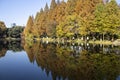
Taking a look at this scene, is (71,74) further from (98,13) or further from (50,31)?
(50,31)

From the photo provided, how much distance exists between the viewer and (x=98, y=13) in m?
67.8

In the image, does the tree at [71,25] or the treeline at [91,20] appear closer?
the treeline at [91,20]

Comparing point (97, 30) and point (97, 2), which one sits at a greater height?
point (97, 2)

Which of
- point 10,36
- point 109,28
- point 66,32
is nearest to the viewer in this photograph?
point 109,28

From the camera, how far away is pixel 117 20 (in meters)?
66.1

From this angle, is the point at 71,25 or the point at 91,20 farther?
the point at 71,25

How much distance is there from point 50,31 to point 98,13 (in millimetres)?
31032

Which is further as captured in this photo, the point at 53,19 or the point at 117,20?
the point at 53,19

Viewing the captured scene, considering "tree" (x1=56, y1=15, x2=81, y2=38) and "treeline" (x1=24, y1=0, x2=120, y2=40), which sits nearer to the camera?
"treeline" (x1=24, y1=0, x2=120, y2=40)

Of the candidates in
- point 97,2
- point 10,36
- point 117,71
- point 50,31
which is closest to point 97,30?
point 97,2

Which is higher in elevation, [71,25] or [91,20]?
[91,20]

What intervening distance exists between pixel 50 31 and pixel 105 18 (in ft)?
108

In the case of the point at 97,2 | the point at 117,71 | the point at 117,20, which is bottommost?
the point at 117,71

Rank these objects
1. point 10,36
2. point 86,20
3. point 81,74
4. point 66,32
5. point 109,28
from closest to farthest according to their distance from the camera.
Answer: point 81,74, point 109,28, point 86,20, point 66,32, point 10,36
